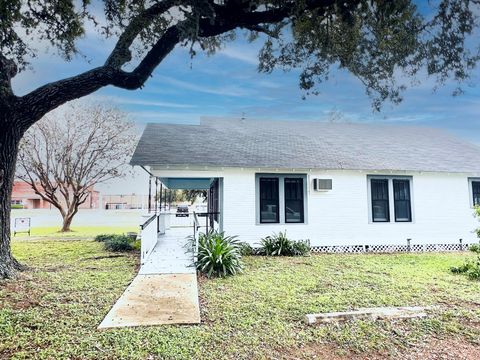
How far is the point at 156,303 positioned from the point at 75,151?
20020 mm

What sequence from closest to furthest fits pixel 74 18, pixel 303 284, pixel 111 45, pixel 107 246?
1. pixel 303 284
2. pixel 74 18
3. pixel 111 45
4. pixel 107 246

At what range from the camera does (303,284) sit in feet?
23.9

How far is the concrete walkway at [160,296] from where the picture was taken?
5059 millimetres

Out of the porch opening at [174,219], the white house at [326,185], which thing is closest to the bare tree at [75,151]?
the porch opening at [174,219]

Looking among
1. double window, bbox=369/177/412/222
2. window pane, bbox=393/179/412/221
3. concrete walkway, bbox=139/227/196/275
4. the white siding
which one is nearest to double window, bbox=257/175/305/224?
the white siding

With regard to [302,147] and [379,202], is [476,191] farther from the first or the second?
[302,147]

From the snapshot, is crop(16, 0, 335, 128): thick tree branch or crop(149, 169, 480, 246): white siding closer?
crop(16, 0, 335, 128): thick tree branch

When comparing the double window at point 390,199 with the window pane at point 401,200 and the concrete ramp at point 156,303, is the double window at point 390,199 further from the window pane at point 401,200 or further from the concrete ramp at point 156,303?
the concrete ramp at point 156,303

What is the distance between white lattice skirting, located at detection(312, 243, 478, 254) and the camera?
12.5m

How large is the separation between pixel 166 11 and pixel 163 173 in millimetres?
5002

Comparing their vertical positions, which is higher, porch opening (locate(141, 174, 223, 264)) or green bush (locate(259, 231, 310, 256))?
porch opening (locate(141, 174, 223, 264))

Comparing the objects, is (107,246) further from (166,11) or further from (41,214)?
(41,214)

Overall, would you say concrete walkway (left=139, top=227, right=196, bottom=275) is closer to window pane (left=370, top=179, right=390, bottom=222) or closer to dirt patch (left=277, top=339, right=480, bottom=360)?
dirt patch (left=277, top=339, right=480, bottom=360)

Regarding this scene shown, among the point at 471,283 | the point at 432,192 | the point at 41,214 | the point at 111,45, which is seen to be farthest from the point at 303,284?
the point at 41,214
